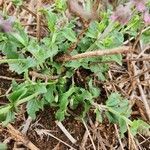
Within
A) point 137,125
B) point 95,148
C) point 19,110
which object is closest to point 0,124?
point 19,110

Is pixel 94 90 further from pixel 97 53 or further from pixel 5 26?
pixel 5 26

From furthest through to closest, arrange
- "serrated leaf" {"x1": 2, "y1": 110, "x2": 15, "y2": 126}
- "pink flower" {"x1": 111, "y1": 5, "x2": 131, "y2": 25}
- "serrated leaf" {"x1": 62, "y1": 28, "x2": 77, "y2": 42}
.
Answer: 1. "serrated leaf" {"x1": 62, "y1": 28, "x2": 77, "y2": 42}
2. "serrated leaf" {"x1": 2, "y1": 110, "x2": 15, "y2": 126}
3. "pink flower" {"x1": 111, "y1": 5, "x2": 131, "y2": 25}

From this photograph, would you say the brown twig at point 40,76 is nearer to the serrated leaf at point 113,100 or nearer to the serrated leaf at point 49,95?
the serrated leaf at point 49,95

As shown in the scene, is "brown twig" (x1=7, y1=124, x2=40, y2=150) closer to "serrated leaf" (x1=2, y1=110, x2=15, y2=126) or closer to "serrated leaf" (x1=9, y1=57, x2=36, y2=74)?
"serrated leaf" (x1=2, y1=110, x2=15, y2=126)

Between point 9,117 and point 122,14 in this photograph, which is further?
point 9,117

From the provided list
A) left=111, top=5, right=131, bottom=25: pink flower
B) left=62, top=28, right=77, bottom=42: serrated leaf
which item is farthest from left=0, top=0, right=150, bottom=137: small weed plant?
left=111, top=5, right=131, bottom=25: pink flower

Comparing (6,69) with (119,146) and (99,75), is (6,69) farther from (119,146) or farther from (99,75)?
(119,146)

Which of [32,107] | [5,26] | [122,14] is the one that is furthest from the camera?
[32,107]

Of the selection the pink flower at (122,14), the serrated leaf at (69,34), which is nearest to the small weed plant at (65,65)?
the serrated leaf at (69,34)

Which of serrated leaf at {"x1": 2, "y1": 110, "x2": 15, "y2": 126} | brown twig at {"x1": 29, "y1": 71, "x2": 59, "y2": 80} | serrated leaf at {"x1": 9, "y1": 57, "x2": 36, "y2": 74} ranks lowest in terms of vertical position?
serrated leaf at {"x1": 2, "y1": 110, "x2": 15, "y2": 126}

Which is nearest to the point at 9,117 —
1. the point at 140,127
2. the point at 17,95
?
the point at 17,95
